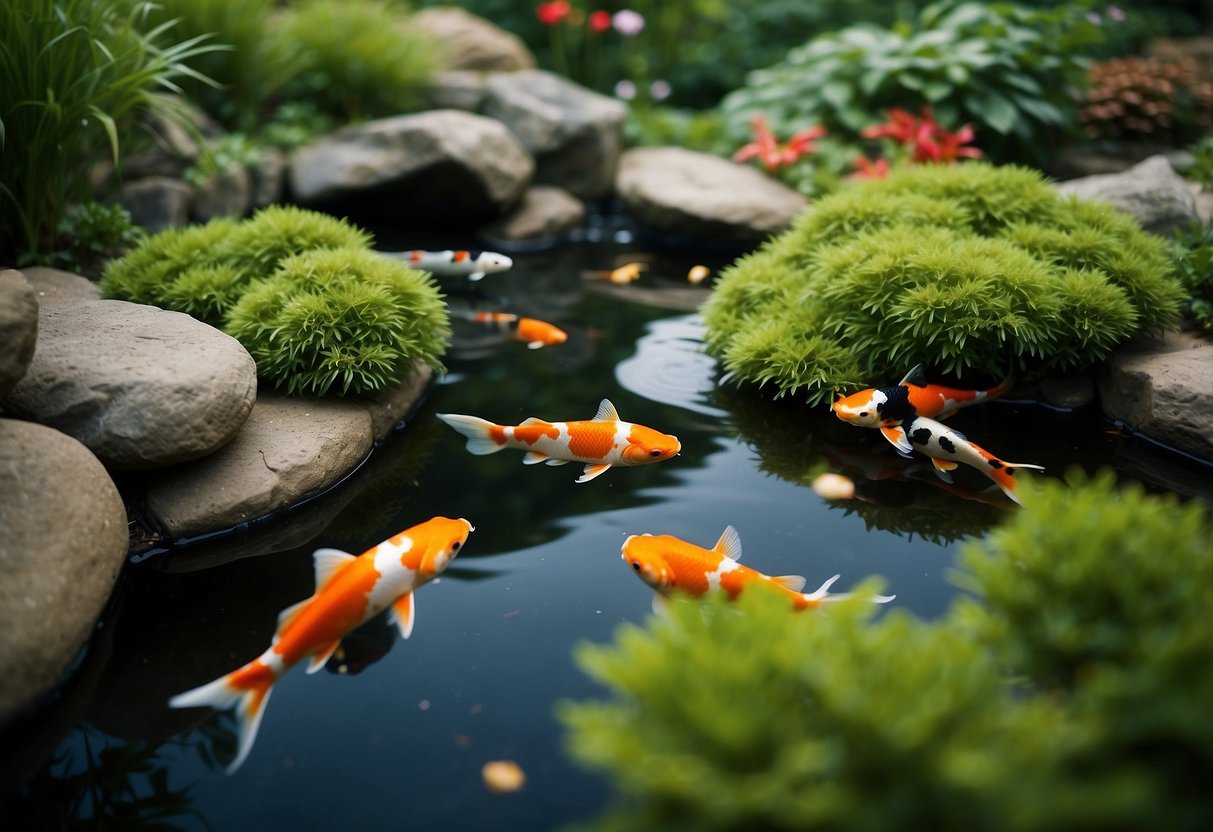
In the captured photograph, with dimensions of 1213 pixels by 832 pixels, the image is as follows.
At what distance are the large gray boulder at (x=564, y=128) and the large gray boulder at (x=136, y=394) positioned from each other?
15.5ft

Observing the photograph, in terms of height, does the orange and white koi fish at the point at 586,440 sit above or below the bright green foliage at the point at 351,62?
below

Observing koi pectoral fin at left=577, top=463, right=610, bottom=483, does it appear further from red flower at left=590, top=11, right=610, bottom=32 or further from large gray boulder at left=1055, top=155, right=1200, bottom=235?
red flower at left=590, top=11, right=610, bottom=32

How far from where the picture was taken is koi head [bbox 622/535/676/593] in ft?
9.39

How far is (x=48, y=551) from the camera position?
9.04 feet

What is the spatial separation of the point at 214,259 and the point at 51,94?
1.01m

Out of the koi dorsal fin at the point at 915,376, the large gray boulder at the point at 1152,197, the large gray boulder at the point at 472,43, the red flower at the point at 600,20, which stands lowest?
the koi dorsal fin at the point at 915,376

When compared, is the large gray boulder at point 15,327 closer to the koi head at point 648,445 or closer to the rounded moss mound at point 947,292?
the koi head at point 648,445

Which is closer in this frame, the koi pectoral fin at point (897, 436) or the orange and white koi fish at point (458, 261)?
the koi pectoral fin at point (897, 436)

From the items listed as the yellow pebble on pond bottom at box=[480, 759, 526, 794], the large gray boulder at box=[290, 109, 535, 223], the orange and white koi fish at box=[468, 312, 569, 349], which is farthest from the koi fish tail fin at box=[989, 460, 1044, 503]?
the large gray boulder at box=[290, 109, 535, 223]

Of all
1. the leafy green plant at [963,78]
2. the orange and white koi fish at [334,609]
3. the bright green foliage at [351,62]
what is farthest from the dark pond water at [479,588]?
the bright green foliage at [351,62]

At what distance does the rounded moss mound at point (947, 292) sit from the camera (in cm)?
429

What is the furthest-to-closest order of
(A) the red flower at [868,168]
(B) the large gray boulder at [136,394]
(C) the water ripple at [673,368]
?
(A) the red flower at [868,168]
(C) the water ripple at [673,368]
(B) the large gray boulder at [136,394]

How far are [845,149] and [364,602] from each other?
600cm

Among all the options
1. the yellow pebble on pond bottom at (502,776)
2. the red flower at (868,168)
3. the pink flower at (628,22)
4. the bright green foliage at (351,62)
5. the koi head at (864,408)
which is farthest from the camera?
the pink flower at (628,22)
